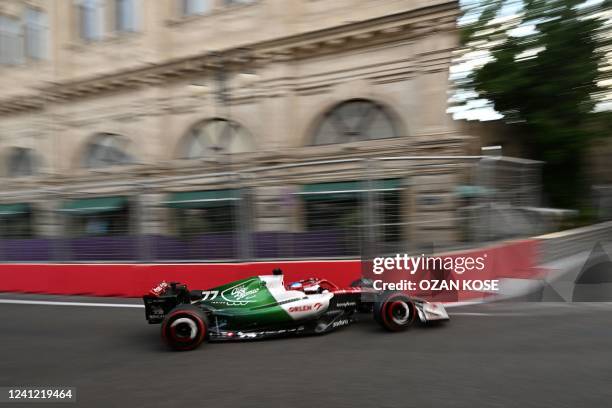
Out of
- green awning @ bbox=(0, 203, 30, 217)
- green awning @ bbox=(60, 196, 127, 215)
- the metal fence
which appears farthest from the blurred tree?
green awning @ bbox=(0, 203, 30, 217)

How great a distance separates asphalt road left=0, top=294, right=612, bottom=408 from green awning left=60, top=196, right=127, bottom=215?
9.11 feet

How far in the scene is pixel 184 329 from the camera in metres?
5.46

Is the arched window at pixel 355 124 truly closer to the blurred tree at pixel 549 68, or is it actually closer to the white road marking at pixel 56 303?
the blurred tree at pixel 549 68

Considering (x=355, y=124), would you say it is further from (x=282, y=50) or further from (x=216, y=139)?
(x=216, y=139)

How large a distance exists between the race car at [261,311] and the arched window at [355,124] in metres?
7.58

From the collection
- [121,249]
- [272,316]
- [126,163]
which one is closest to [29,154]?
[126,163]

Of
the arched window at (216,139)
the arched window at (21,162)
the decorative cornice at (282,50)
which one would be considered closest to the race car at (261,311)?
the decorative cornice at (282,50)

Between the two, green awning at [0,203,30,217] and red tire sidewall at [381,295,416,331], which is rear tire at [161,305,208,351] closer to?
red tire sidewall at [381,295,416,331]

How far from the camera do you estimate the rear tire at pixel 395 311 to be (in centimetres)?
569

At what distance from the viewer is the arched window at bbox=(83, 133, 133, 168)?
17047 mm

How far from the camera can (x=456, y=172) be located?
722 centimetres

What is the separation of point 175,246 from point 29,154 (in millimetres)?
15159

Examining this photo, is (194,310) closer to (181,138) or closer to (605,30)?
(181,138)

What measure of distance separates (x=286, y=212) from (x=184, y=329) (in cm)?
268
